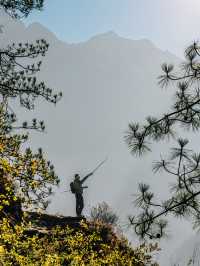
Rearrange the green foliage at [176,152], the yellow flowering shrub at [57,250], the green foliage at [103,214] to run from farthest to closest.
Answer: the green foliage at [103,214], the yellow flowering shrub at [57,250], the green foliage at [176,152]

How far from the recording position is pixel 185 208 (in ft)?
21.2

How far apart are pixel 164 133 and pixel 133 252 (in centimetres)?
837

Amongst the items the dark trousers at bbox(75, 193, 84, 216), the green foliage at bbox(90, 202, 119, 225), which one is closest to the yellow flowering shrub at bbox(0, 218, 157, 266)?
the dark trousers at bbox(75, 193, 84, 216)

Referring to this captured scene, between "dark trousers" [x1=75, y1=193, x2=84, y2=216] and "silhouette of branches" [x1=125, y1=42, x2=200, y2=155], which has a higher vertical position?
"dark trousers" [x1=75, y1=193, x2=84, y2=216]

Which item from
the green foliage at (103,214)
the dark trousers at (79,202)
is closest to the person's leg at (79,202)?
the dark trousers at (79,202)

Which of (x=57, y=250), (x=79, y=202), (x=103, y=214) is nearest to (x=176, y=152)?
(x=57, y=250)

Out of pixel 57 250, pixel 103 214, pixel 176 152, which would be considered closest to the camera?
pixel 176 152

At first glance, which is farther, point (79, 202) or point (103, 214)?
point (103, 214)

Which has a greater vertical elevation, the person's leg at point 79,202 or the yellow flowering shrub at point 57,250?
the person's leg at point 79,202

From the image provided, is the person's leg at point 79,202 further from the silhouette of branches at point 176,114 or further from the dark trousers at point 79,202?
the silhouette of branches at point 176,114

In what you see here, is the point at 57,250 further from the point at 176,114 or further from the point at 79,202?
the point at 176,114

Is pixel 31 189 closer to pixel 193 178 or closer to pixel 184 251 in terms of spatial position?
pixel 193 178

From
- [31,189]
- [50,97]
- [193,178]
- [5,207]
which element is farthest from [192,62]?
[5,207]

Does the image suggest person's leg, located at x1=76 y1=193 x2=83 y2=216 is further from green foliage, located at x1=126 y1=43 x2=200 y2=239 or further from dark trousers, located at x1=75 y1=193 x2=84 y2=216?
green foliage, located at x1=126 y1=43 x2=200 y2=239
